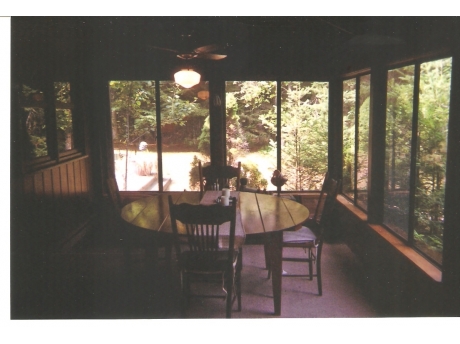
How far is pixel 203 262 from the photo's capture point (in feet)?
9.87

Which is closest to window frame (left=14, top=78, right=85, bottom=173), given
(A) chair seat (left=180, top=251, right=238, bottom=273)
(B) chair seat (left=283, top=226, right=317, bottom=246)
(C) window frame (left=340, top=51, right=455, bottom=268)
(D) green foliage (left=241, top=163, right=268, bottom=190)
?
(A) chair seat (left=180, top=251, right=238, bottom=273)

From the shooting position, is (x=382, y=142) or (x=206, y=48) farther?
(x=382, y=142)

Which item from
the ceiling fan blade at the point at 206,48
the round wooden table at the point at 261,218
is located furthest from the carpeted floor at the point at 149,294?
the ceiling fan blade at the point at 206,48

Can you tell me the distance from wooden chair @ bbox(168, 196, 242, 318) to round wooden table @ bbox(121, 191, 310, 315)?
0.46ft

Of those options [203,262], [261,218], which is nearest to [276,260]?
[261,218]

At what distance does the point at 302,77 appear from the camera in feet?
18.5

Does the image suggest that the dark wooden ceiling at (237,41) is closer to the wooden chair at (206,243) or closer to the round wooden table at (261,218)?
the round wooden table at (261,218)

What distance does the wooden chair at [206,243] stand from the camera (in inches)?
108

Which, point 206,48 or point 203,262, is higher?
point 206,48

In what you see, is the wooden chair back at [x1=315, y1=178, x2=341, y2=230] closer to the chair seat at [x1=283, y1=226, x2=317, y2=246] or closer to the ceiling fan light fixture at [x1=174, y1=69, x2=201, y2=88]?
the chair seat at [x1=283, y1=226, x2=317, y2=246]

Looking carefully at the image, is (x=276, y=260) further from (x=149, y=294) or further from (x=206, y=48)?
(x=206, y=48)

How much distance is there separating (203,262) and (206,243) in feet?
0.60

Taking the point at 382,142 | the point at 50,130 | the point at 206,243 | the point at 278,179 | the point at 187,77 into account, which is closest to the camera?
the point at 206,243
